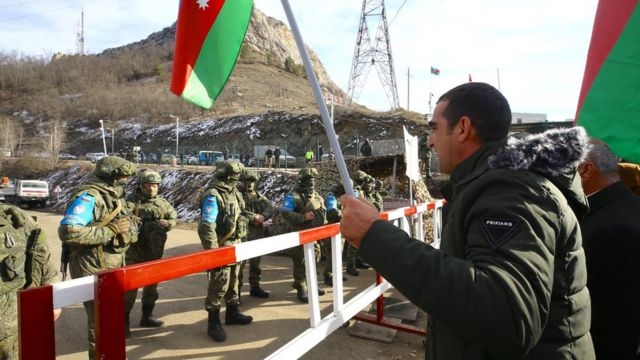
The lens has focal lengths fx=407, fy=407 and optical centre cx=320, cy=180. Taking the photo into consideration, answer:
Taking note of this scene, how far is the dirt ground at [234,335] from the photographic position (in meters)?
4.34

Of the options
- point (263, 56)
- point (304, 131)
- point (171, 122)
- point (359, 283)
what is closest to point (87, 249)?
point (359, 283)

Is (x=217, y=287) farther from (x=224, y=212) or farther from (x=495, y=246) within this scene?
(x=495, y=246)

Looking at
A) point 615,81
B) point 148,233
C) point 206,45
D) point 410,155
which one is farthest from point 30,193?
point 615,81

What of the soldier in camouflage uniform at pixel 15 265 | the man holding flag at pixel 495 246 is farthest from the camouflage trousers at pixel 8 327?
the man holding flag at pixel 495 246

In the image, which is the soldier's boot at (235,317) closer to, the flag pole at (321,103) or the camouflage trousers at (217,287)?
the camouflage trousers at (217,287)

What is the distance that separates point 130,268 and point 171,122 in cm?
5676

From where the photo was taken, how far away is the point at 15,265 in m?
3.02

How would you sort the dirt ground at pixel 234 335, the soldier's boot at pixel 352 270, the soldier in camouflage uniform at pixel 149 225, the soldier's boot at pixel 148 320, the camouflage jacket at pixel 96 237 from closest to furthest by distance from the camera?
the camouflage jacket at pixel 96 237 < the dirt ground at pixel 234 335 < the soldier's boot at pixel 148 320 < the soldier in camouflage uniform at pixel 149 225 < the soldier's boot at pixel 352 270

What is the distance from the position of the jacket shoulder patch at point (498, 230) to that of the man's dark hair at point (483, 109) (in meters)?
0.43

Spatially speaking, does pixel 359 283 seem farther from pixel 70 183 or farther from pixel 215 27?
pixel 70 183

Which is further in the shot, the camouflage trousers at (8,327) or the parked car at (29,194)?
the parked car at (29,194)

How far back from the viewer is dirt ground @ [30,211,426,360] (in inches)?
171

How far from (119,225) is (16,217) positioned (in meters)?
1.14

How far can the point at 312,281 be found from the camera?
3039 millimetres
